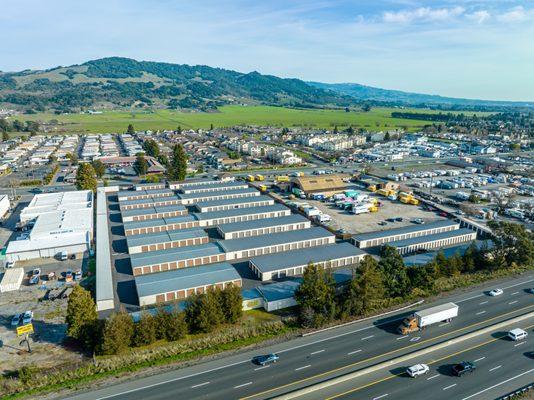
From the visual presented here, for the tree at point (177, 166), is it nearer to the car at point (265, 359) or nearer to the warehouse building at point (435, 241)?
the warehouse building at point (435, 241)

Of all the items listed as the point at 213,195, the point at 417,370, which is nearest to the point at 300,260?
the point at 417,370

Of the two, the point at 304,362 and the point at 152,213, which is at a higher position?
the point at 152,213

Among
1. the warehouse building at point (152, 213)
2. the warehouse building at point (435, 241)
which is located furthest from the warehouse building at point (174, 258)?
the warehouse building at point (435, 241)

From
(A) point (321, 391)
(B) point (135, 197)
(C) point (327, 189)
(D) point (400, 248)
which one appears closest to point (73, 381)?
(A) point (321, 391)

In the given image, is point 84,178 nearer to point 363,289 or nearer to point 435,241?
point 363,289

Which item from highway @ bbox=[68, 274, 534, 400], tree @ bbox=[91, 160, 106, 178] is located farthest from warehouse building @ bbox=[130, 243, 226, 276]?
tree @ bbox=[91, 160, 106, 178]

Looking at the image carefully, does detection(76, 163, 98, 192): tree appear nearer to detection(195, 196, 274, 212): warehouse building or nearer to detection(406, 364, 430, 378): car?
detection(195, 196, 274, 212): warehouse building
